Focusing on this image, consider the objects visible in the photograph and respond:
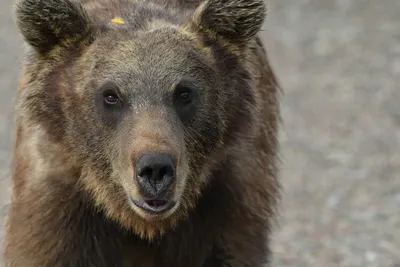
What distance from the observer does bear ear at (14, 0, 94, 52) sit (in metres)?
6.13

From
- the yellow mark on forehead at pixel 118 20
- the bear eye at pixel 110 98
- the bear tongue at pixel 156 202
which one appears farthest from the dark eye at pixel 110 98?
the bear tongue at pixel 156 202

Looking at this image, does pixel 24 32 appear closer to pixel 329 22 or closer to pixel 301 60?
pixel 301 60

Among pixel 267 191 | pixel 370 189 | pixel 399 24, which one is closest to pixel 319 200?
pixel 370 189

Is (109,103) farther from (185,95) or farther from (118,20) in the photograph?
(118,20)

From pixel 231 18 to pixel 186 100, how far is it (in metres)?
0.61

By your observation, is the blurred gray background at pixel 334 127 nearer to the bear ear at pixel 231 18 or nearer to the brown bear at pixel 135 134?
the brown bear at pixel 135 134

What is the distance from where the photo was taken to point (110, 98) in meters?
6.02

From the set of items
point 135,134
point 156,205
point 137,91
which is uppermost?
point 137,91

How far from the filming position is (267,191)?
693 cm

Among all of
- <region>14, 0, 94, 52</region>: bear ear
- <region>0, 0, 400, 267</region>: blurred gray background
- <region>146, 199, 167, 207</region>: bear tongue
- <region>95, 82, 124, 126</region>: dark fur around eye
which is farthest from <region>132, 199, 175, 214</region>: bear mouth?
<region>0, 0, 400, 267</region>: blurred gray background

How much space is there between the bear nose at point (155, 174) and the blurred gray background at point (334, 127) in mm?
1769

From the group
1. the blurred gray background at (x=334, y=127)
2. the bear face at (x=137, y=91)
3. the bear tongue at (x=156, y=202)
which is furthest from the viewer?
the blurred gray background at (x=334, y=127)

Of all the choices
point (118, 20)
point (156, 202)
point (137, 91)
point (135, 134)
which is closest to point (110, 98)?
point (137, 91)

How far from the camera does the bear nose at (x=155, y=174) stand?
5.56m
